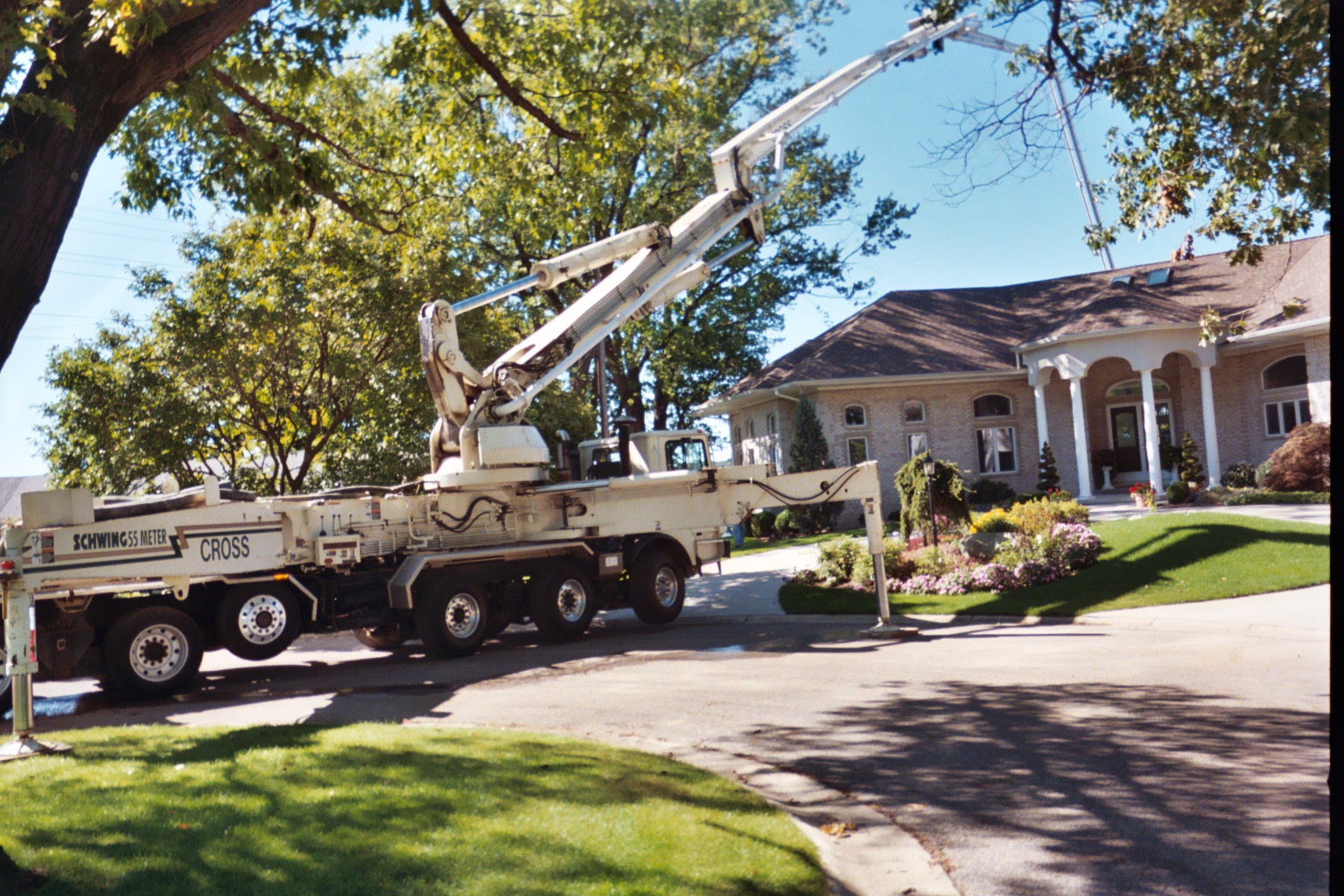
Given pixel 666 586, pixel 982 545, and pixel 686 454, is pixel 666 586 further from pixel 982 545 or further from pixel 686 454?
pixel 982 545

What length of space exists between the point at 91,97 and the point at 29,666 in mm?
4791

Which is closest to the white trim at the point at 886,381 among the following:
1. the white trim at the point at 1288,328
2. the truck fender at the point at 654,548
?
the white trim at the point at 1288,328

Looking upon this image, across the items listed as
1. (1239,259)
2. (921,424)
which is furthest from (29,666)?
(921,424)

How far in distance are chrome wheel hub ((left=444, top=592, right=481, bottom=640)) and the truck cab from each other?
3813 millimetres

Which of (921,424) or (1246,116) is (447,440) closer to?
(1246,116)

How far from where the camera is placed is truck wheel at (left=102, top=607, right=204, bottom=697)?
1182 centimetres

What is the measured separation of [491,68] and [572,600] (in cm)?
789

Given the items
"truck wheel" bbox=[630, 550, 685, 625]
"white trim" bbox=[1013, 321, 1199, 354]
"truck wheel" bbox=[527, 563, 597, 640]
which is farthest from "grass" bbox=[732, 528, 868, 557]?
"truck wheel" bbox=[527, 563, 597, 640]

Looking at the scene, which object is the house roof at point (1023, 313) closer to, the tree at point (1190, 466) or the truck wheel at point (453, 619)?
the tree at point (1190, 466)

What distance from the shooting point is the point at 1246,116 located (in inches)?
410

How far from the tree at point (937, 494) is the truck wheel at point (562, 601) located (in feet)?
23.7

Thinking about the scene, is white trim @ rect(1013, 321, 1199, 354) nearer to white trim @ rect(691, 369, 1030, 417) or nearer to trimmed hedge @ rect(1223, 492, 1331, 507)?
white trim @ rect(691, 369, 1030, 417)

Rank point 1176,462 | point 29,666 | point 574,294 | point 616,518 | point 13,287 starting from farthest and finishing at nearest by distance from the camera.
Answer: point 574,294, point 1176,462, point 616,518, point 29,666, point 13,287

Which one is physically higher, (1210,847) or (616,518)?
(616,518)
